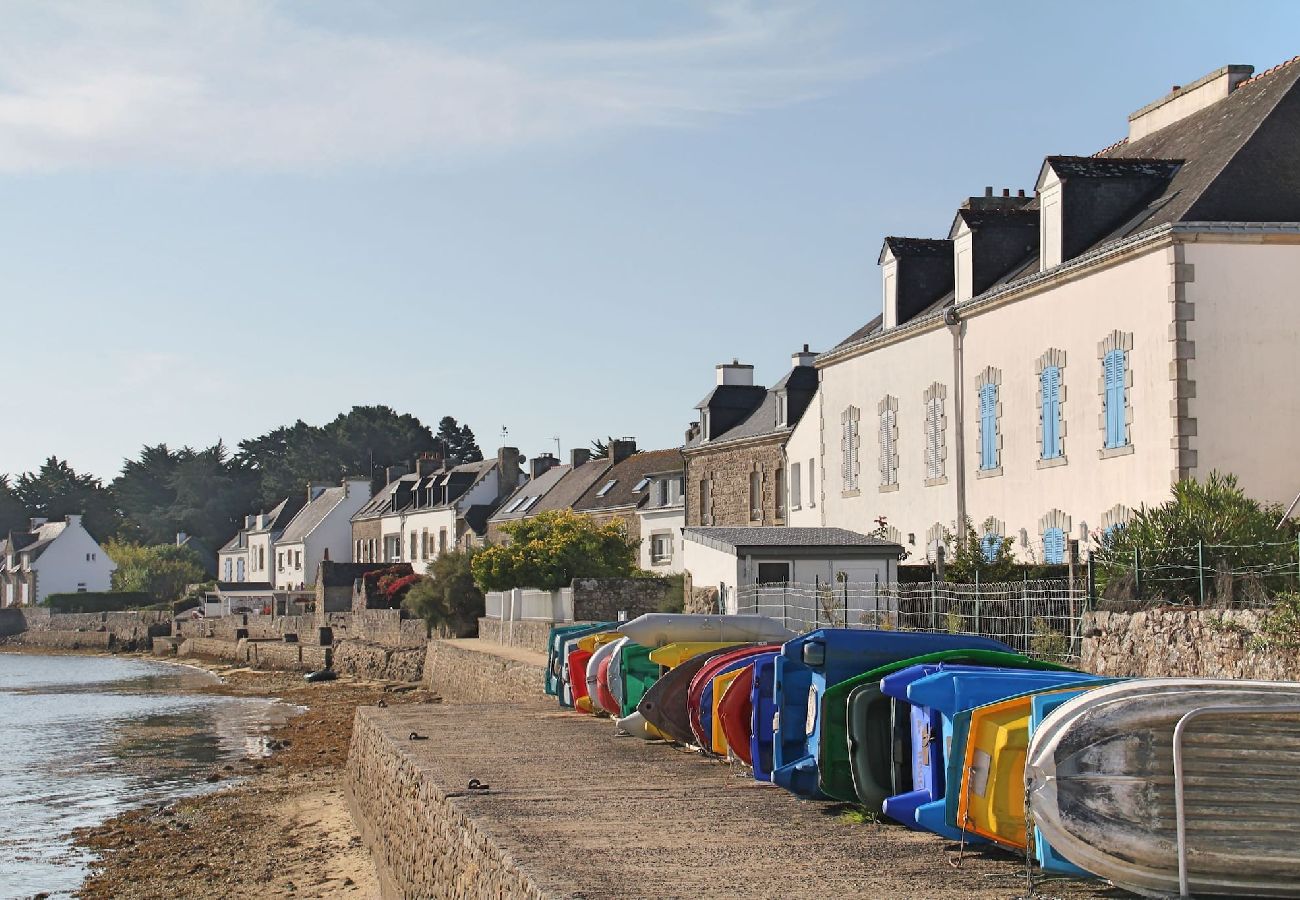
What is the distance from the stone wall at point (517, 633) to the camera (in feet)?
110

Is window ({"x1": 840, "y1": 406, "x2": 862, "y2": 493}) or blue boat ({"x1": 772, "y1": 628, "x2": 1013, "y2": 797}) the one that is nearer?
blue boat ({"x1": 772, "y1": 628, "x2": 1013, "y2": 797})

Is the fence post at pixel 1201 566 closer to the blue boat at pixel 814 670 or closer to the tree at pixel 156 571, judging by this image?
the blue boat at pixel 814 670

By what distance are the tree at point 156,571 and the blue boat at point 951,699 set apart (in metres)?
89.9

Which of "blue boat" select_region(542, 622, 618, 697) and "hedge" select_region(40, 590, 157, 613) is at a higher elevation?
"blue boat" select_region(542, 622, 618, 697)

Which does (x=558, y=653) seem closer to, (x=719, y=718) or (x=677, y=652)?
(x=677, y=652)

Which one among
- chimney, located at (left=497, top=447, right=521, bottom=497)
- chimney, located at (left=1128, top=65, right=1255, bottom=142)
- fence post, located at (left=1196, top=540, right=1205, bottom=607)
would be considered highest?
chimney, located at (left=1128, top=65, right=1255, bottom=142)

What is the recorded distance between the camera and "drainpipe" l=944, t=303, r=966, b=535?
2548 cm

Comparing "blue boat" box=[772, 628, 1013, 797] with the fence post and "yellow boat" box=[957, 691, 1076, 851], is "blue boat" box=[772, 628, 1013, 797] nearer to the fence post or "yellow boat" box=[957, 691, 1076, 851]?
"yellow boat" box=[957, 691, 1076, 851]

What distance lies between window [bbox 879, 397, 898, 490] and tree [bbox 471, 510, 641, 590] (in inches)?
411

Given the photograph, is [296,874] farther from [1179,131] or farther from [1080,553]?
[1179,131]

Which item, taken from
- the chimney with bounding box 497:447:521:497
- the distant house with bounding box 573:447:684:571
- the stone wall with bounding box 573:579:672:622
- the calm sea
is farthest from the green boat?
the chimney with bounding box 497:447:521:497

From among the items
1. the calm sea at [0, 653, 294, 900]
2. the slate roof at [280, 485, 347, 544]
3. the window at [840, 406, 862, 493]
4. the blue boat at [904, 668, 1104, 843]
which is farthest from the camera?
the slate roof at [280, 485, 347, 544]

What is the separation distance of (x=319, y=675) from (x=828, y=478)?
24.1m

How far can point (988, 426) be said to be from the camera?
24.8 m
